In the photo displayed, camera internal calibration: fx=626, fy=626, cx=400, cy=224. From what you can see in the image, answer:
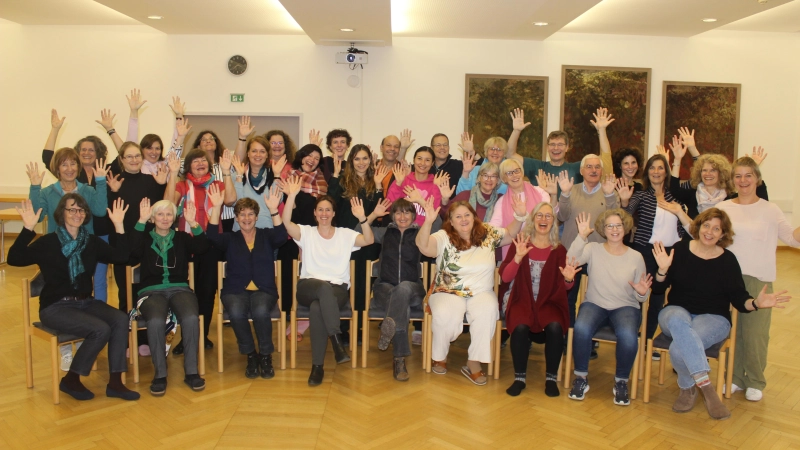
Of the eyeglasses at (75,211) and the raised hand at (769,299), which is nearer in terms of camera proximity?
the raised hand at (769,299)

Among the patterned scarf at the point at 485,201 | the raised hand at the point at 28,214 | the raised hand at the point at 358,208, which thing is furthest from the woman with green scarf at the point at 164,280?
the patterned scarf at the point at 485,201

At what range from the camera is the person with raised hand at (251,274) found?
4.36 metres

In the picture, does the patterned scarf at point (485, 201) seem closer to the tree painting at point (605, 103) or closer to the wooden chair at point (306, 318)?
the wooden chair at point (306, 318)

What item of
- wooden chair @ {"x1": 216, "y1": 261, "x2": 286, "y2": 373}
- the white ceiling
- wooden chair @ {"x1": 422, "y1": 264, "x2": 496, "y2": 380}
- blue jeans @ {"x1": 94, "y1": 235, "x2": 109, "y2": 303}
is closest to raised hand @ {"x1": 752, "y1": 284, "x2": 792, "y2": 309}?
wooden chair @ {"x1": 422, "y1": 264, "x2": 496, "y2": 380}

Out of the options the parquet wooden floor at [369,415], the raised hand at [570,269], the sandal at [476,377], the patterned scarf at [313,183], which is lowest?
the parquet wooden floor at [369,415]

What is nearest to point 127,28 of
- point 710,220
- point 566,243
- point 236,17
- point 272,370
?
point 236,17

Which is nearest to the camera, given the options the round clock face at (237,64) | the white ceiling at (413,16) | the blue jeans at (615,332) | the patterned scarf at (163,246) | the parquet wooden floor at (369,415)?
the parquet wooden floor at (369,415)

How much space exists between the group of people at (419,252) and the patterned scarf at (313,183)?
1 centimetres

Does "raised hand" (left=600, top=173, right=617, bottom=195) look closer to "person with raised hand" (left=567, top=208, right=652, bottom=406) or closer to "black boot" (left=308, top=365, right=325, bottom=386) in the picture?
"person with raised hand" (left=567, top=208, right=652, bottom=406)

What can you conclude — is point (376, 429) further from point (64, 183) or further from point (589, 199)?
point (64, 183)

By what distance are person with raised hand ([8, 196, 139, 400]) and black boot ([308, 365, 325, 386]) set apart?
1.09 m

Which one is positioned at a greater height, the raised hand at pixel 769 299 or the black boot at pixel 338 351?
the raised hand at pixel 769 299

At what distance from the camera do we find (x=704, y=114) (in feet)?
32.0

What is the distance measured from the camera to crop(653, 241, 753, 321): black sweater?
3.98m
